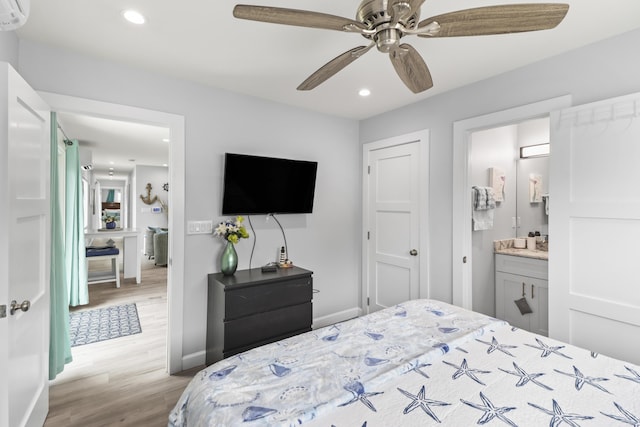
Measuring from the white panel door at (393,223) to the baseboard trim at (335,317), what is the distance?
0.65ft

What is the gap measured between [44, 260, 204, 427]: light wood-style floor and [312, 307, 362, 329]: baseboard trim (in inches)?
52.5

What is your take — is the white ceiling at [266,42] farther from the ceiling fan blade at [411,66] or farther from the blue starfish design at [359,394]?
the blue starfish design at [359,394]

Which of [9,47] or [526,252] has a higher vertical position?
[9,47]

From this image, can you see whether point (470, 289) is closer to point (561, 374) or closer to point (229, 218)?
point (561, 374)

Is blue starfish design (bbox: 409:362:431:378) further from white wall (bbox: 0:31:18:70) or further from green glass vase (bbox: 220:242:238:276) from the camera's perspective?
white wall (bbox: 0:31:18:70)

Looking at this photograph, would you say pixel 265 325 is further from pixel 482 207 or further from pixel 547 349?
pixel 482 207

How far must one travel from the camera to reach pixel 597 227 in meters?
1.97

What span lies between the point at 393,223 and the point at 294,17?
2536mm

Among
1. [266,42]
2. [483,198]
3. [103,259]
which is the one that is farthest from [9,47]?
[103,259]

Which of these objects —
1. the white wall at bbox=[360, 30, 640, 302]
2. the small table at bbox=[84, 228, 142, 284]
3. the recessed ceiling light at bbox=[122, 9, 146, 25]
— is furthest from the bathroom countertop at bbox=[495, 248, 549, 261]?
the small table at bbox=[84, 228, 142, 284]

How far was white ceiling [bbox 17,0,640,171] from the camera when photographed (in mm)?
1684

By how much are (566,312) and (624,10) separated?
1.81m

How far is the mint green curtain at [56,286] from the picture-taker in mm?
2317

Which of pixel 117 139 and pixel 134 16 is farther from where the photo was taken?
pixel 117 139
